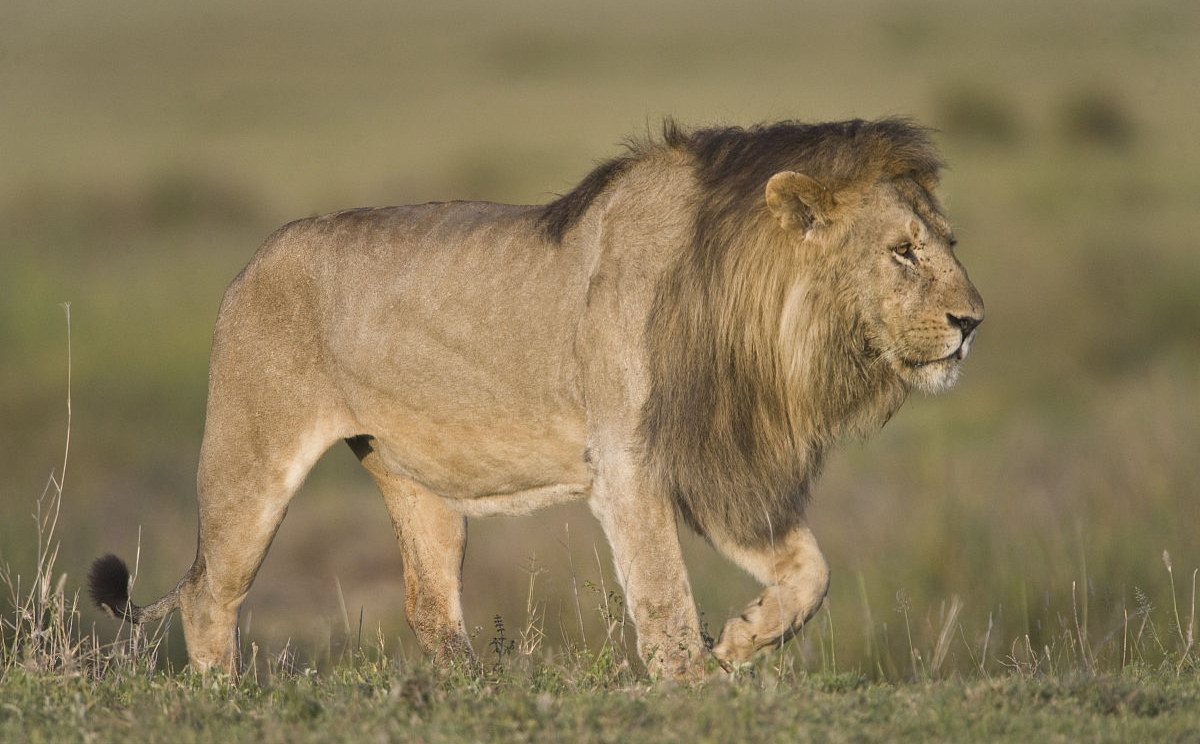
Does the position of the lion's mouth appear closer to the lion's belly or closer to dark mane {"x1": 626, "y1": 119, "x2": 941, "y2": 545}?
dark mane {"x1": 626, "y1": 119, "x2": 941, "y2": 545}

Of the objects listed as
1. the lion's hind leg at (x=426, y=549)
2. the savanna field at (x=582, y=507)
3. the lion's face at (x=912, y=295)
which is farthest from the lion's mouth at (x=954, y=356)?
the lion's hind leg at (x=426, y=549)

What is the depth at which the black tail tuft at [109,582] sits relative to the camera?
5922mm

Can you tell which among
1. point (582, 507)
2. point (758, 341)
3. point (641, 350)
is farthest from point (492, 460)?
point (582, 507)

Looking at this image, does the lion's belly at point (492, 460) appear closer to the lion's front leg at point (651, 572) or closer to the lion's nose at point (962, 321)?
the lion's front leg at point (651, 572)

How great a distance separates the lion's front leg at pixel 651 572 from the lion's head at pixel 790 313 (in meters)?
0.10

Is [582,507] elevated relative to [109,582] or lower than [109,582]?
lower

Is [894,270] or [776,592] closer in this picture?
[894,270]

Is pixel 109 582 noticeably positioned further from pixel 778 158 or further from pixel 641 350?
pixel 778 158

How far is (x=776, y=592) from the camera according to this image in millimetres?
4926

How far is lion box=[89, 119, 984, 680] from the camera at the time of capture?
15.8 feet

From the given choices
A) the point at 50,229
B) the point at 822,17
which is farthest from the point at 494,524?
the point at 822,17

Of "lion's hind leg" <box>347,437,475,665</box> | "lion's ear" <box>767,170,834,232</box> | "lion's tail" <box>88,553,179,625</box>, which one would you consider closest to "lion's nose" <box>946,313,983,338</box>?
"lion's ear" <box>767,170,834,232</box>

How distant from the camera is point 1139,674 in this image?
182 inches

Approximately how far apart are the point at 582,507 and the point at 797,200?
779cm
